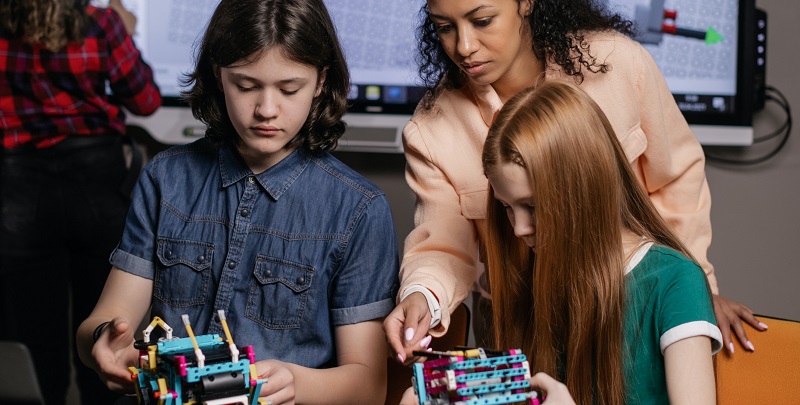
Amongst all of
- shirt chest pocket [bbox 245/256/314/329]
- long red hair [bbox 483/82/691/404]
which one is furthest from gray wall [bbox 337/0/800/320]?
shirt chest pocket [bbox 245/256/314/329]

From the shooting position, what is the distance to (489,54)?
4.33ft

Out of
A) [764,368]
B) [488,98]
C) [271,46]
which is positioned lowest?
[764,368]

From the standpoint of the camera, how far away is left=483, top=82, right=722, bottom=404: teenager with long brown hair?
45.6 inches

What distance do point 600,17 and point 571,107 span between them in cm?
40

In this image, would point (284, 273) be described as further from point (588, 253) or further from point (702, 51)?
point (702, 51)

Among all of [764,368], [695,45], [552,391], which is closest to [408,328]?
[552,391]

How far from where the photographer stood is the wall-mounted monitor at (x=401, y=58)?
2.27 m

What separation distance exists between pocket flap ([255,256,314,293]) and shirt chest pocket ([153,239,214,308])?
0.28 ft

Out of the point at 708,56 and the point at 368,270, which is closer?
the point at 368,270

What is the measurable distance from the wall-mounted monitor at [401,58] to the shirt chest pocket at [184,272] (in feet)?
3.19

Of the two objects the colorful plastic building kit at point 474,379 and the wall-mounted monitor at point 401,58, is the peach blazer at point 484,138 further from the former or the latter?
the wall-mounted monitor at point 401,58

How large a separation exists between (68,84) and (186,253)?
97cm

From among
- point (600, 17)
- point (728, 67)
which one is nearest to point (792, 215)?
point (728, 67)

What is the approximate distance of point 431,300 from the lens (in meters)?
1.25
